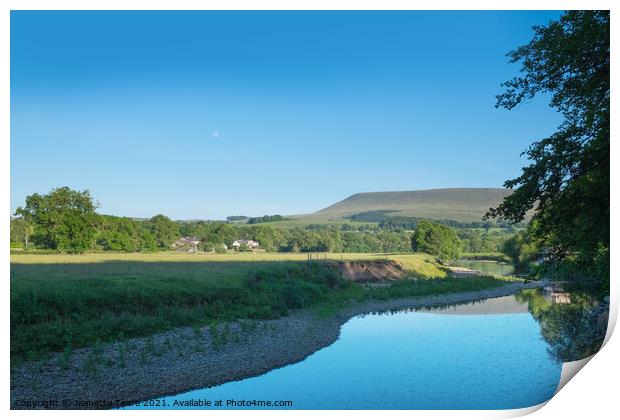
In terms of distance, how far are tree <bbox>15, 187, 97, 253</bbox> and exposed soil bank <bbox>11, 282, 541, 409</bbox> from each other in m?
5.33

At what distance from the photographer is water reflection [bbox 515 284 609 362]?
1093 centimetres

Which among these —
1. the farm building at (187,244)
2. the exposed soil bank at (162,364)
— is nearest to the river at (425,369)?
the exposed soil bank at (162,364)

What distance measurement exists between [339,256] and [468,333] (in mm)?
13620

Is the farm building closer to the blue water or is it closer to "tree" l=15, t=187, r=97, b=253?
"tree" l=15, t=187, r=97, b=253

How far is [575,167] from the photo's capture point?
8.49 m

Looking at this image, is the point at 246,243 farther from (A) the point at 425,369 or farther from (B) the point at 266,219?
(A) the point at 425,369

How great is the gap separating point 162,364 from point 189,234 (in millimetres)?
15903

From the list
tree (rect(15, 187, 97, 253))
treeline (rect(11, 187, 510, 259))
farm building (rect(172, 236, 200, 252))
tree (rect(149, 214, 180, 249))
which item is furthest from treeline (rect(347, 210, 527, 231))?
tree (rect(15, 187, 97, 253))

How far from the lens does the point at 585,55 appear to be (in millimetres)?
8688

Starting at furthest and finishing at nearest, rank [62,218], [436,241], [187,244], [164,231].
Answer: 1. [436,241]
2. [187,244]
3. [164,231]
4. [62,218]

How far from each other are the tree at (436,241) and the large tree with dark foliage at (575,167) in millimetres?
25078

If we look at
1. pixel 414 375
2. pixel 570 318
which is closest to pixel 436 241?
pixel 570 318
